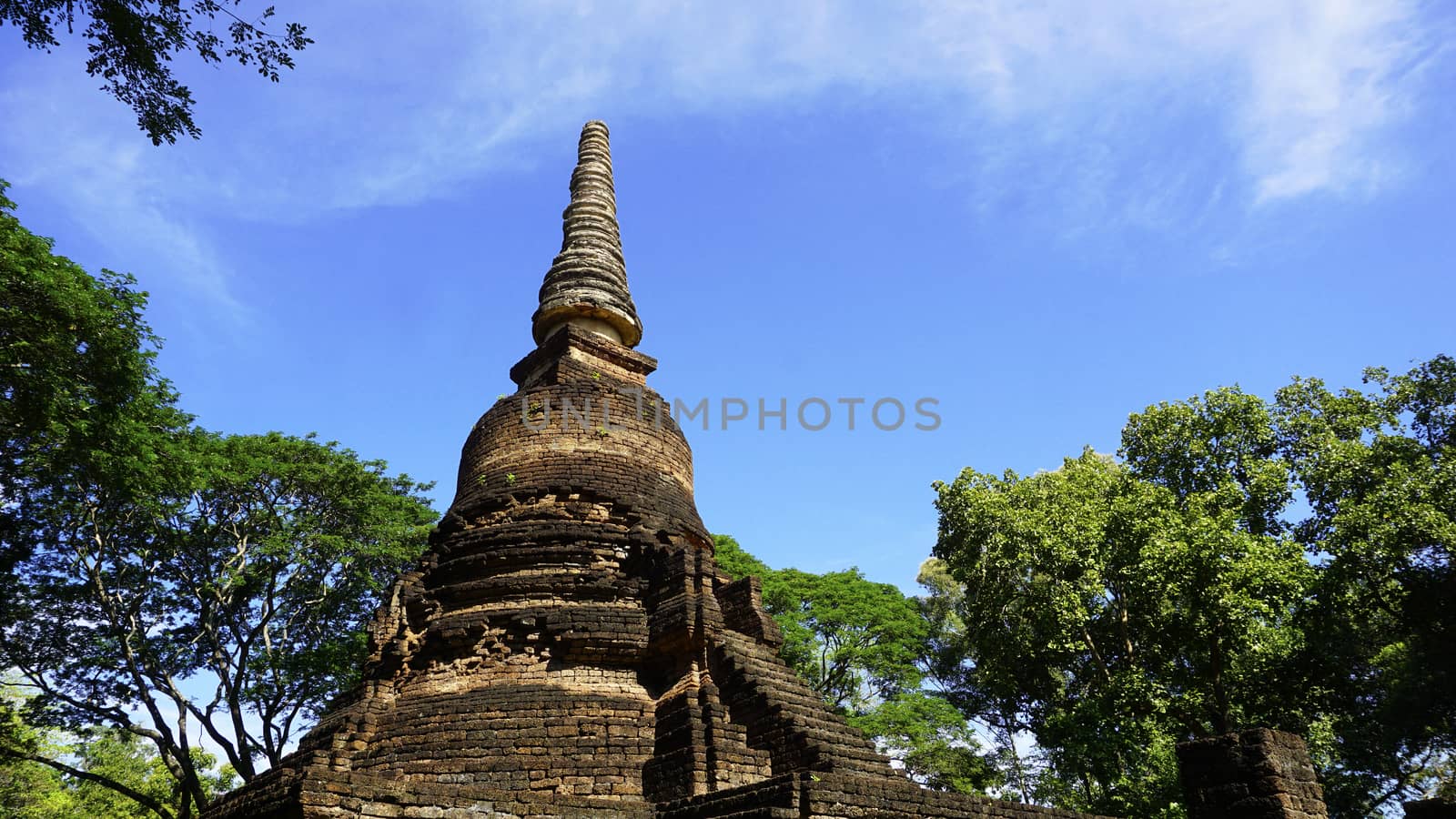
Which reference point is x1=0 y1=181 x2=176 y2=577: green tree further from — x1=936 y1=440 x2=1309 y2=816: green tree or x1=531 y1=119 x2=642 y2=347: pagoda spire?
x1=936 y1=440 x2=1309 y2=816: green tree

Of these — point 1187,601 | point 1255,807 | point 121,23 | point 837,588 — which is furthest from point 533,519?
point 837,588

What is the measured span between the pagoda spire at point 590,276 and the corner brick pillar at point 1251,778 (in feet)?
37.7

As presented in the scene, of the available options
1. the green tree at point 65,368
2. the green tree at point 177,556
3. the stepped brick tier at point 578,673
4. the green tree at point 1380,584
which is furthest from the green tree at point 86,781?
the green tree at point 1380,584

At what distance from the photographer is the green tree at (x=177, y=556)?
1529 centimetres

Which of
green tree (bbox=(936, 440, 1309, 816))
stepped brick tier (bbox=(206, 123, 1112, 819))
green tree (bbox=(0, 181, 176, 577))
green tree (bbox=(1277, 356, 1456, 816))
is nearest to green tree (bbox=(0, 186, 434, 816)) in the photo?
green tree (bbox=(0, 181, 176, 577))

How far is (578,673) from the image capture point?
34.0ft

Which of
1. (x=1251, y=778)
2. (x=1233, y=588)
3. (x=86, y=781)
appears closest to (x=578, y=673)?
(x=1251, y=778)

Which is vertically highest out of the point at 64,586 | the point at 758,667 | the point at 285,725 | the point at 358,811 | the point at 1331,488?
the point at 1331,488

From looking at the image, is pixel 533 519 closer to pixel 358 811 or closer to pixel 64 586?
pixel 358 811

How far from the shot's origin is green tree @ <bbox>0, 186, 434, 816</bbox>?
15289 millimetres

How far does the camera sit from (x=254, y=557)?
20.8m

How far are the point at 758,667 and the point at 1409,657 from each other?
17148mm

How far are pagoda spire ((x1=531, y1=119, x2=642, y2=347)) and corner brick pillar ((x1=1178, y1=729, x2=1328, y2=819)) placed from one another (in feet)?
37.7

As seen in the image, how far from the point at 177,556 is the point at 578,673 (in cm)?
1457
